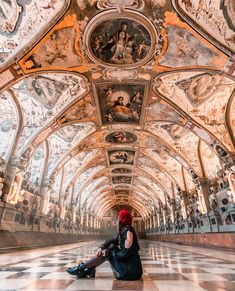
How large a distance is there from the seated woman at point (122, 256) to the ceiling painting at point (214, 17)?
6.78 metres

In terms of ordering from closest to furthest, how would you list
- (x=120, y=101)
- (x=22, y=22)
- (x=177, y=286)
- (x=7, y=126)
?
(x=177, y=286) < (x=22, y=22) < (x=7, y=126) < (x=120, y=101)

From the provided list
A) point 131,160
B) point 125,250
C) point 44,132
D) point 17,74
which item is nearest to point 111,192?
point 131,160

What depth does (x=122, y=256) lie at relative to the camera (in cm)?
369

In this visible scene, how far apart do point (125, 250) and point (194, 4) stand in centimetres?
739

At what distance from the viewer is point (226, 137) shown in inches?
464

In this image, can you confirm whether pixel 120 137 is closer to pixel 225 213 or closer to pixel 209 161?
pixel 209 161

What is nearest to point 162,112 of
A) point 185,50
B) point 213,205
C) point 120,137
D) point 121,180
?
point 185,50

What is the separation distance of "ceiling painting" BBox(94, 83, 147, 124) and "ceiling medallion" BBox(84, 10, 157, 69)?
173 cm

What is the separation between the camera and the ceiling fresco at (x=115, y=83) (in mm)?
7582

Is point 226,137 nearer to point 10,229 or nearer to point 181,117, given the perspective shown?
point 181,117

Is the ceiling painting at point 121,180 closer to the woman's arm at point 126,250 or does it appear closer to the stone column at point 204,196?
the stone column at point 204,196

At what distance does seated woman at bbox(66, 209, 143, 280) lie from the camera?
370 cm

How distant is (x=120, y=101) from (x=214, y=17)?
19.9 ft

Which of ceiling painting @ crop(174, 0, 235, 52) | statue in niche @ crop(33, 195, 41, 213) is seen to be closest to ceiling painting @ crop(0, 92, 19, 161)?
statue in niche @ crop(33, 195, 41, 213)
